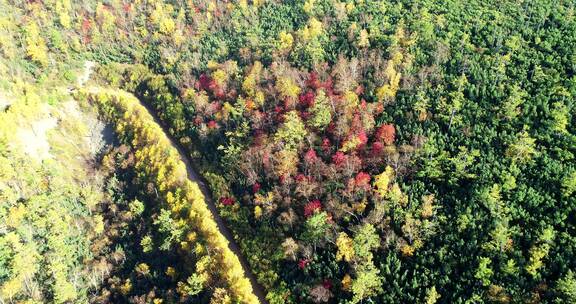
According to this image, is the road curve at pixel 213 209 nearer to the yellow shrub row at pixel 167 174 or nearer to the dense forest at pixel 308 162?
the dense forest at pixel 308 162

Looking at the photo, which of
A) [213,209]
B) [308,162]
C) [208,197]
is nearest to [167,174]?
[208,197]

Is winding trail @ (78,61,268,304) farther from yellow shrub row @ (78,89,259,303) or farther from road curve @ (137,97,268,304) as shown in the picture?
yellow shrub row @ (78,89,259,303)

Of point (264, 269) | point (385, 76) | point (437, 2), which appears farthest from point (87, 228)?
point (437, 2)

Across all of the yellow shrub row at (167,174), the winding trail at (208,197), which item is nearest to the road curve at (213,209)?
the winding trail at (208,197)

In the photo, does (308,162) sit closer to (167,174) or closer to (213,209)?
(213,209)

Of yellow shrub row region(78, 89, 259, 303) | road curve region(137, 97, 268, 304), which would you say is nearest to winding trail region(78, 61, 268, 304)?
road curve region(137, 97, 268, 304)

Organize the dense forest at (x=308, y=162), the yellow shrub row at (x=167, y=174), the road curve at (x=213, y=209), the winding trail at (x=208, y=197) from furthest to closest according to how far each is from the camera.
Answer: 1. the winding trail at (x=208, y=197)
2. the road curve at (x=213, y=209)
3. the yellow shrub row at (x=167, y=174)
4. the dense forest at (x=308, y=162)

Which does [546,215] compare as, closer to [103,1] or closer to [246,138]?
[246,138]
